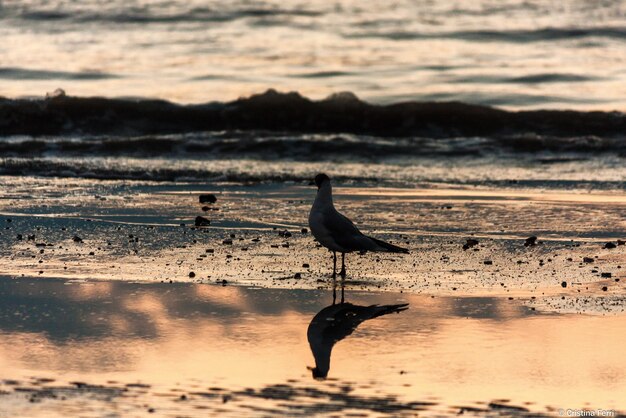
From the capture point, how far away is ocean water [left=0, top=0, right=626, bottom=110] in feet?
→ 76.7

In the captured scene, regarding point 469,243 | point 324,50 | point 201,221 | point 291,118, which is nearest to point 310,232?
point 201,221

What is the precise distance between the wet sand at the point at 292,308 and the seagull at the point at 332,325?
0.07 m

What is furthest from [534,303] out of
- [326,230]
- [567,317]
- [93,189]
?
[93,189]

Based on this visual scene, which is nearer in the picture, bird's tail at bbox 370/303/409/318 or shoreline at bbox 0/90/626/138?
bird's tail at bbox 370/303/409/318

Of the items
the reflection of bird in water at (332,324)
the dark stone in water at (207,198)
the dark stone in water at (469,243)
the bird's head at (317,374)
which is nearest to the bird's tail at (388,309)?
the reflection of bird in water at (332,324)

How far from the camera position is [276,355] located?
701 cm

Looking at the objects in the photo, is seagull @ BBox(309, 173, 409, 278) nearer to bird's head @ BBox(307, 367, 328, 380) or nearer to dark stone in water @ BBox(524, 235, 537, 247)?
dark stone in water @ BBox(524, 235, 537, 247)

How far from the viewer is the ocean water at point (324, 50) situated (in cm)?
2339

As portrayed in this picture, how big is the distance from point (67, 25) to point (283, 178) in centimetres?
1737

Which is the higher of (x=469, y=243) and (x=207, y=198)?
(x=207, y=198)

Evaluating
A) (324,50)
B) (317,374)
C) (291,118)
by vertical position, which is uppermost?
(324,50)

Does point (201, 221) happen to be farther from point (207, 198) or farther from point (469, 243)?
point (469, 243)

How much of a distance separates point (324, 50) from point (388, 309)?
2042 centimetres

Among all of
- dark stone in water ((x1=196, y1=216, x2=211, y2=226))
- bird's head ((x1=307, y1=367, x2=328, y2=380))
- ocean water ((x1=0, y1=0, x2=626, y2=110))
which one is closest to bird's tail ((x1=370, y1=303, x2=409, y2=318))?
bird's head ((x1=307, y1=367, x2=328, y2=380))
